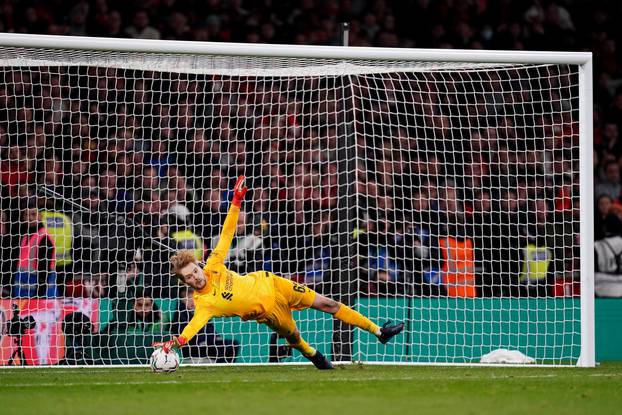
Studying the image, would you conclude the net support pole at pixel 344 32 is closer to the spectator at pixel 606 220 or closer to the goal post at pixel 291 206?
the goal post at pixel 291 206

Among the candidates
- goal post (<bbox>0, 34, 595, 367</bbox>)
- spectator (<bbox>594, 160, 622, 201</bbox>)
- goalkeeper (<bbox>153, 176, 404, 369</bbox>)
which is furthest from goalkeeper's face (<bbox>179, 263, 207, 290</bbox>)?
spectator (<bbox>594, 160, 622, 201</bbox>)

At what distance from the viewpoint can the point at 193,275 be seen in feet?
33.3

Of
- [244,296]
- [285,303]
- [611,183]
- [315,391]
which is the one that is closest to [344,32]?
[285,303]

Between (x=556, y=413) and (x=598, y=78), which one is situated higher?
(x=598, y=78)

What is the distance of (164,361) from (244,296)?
0.96 meters

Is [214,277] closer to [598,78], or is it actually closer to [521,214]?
[521,214]

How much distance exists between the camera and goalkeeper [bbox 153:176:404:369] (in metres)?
10.2

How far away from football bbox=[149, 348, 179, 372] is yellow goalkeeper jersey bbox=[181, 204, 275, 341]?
417mm

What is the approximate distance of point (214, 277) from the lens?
10.3 m

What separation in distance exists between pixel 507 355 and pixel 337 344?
1776 millimetres

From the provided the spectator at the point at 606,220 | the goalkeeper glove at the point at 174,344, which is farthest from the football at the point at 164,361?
the spectator at the point at 606,220

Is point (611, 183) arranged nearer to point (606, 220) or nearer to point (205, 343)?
point (606, 220)

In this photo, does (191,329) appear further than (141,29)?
No

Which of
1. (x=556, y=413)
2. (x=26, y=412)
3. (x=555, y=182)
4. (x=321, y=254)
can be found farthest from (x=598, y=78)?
(x=26, y=412)
